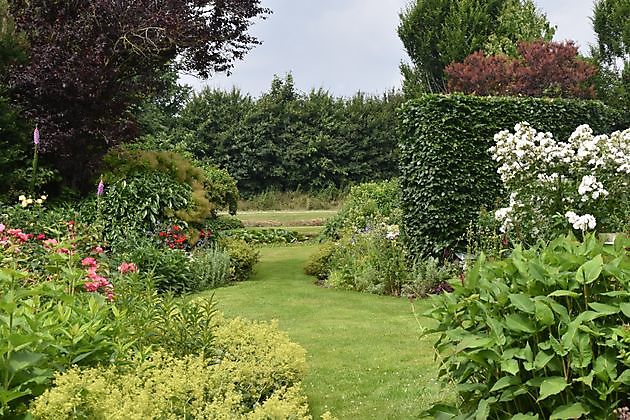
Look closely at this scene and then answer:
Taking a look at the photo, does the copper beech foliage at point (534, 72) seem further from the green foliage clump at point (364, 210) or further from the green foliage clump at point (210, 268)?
the green foliage clump at point (210, 268)

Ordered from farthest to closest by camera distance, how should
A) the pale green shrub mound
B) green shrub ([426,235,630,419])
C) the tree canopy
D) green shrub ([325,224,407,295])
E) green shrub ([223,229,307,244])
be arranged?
the tree canopy < green shrub ([223,229,307,244]) < green shrub ([325,224,407,295]) < green shrub ([426,235,630,419]) < the pale green shrub mound

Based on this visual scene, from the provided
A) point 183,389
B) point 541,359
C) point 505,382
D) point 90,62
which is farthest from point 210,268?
point 541,359

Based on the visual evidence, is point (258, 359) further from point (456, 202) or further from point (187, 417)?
point (456, 202)

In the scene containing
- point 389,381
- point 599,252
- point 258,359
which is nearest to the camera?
point 599,252

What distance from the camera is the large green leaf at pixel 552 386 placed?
2.32 m

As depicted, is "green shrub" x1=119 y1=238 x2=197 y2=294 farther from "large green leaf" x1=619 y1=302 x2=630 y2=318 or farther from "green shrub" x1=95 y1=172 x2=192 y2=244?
"large green leaf" x1=619 y1=302 x2=630 y2=318

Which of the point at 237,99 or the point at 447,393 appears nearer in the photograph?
the point at 447,393

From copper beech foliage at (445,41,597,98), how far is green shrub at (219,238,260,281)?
1436 cm

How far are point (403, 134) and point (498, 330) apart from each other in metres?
6.61

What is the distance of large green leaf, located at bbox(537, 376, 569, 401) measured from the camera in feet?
7.61

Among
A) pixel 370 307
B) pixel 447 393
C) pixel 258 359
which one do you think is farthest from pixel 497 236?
pixel 258 359

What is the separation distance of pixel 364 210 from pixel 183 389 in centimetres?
961

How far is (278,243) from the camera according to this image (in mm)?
15031

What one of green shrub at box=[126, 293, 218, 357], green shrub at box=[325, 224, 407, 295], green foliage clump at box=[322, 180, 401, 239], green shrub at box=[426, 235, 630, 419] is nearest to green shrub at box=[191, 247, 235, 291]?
green shrub at box=[325, 224, 407, 295]
